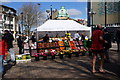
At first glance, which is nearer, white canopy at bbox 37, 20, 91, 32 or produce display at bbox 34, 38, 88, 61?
produce display at bbox 34, 38, 88, 61

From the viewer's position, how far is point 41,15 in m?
52.1

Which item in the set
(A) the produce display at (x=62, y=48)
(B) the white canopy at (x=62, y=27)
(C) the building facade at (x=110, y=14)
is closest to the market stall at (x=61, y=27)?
(B) the white canopy at (x=62, y=27)

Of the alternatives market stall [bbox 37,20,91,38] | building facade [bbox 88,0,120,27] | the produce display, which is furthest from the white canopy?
building facade [bbox 88,0,120,27]

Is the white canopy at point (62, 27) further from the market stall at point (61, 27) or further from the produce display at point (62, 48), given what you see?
the produce display at point (62, 48)

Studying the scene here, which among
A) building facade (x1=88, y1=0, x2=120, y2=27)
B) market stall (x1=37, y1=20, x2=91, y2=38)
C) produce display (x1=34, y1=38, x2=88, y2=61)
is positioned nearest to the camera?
produce display (x1=34, y1=38, x2=88, y2=61)

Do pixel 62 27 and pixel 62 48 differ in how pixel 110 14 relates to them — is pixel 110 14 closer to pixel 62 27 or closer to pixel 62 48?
pixel 62 27

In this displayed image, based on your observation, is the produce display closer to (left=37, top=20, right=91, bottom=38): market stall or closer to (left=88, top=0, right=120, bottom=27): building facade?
(left=37, top=20, right=91, bottom=38): market stall

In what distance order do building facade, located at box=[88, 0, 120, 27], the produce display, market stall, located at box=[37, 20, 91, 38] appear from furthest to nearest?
1. building facade, located at box=[88, 0, 120, 27]
2. market stall, located at box=[37, 20, 91, 38]
3. the produce display

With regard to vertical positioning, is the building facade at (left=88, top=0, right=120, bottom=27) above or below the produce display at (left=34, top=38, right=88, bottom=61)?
→ above

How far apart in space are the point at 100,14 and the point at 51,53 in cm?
4313

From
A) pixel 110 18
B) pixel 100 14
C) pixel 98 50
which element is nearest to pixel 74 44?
pixel 98 50

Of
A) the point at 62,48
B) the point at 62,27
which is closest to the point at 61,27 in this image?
the point at 62,27

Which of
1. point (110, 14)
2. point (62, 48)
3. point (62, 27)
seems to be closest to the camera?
point (62, 48)

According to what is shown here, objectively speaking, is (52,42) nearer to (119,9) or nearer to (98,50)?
(98,50)
